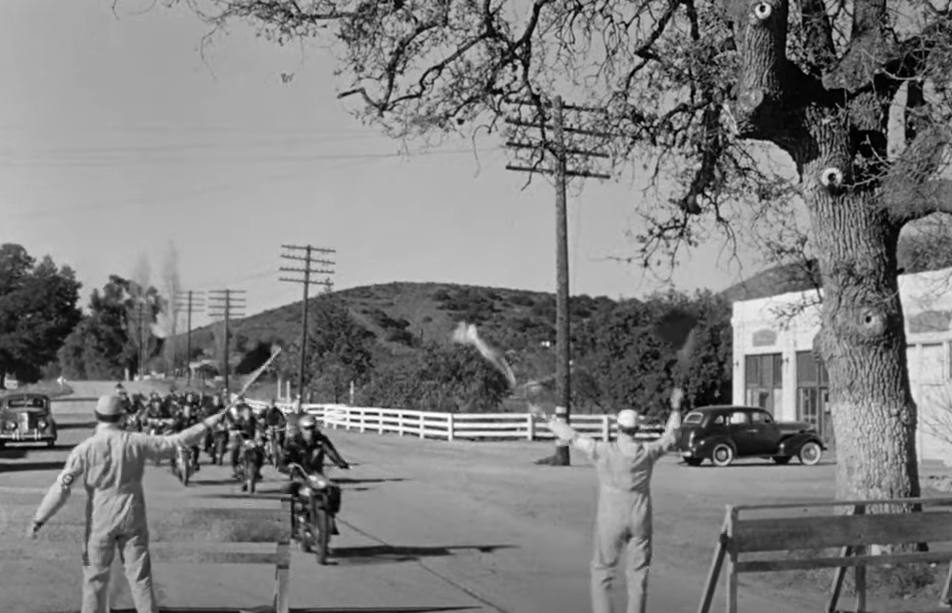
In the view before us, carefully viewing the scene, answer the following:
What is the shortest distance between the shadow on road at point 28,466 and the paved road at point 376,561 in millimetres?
9177

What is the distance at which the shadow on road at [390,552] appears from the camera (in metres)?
14.0

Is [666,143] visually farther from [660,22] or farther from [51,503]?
[51,503]

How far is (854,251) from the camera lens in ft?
42.4

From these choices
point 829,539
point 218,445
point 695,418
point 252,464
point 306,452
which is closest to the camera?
point 829,539

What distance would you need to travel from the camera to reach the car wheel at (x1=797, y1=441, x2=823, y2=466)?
35031 mm

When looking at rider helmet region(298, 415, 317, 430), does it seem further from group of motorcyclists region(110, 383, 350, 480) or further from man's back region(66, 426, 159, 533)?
man's back region(66, 426, 159, 533)

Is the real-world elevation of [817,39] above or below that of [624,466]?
above

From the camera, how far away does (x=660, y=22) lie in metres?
16.3

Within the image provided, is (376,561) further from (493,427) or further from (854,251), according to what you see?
(493,427)

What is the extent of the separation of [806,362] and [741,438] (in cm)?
1216

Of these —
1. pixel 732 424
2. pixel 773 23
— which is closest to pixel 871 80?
pixel 773 23

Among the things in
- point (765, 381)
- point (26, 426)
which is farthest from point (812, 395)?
point (26, 426)

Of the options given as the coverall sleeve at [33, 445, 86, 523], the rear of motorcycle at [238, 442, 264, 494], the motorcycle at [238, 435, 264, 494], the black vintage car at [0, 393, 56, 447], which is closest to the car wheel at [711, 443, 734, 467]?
the motorcycle at [238, 435, 264, 494]

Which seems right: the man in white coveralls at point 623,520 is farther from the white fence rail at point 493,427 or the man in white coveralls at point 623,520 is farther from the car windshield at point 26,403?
the car windshield at point 26,403
